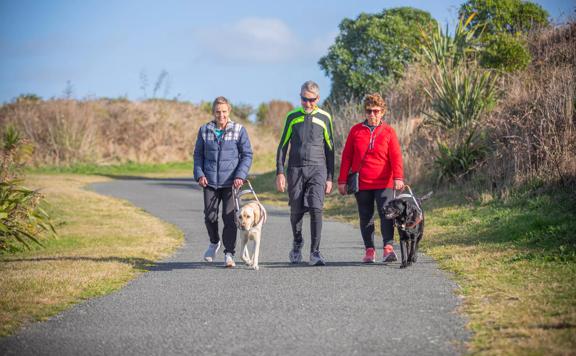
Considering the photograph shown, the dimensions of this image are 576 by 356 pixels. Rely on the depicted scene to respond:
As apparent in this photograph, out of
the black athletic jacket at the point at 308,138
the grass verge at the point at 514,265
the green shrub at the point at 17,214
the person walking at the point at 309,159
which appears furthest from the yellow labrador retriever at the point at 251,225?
the green shrub at the point at 17,214

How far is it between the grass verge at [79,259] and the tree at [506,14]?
15.4 meters

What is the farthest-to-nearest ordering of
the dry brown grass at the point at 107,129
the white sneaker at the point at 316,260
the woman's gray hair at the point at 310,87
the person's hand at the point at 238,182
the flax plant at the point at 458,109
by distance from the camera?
the dry brown grass at the point at 107,129, the flax plant at the point at 458,109, the person's hand at the point at 238,182, the white sneaker at the point at 316,260, the woman's gray hair at the point at 310,87

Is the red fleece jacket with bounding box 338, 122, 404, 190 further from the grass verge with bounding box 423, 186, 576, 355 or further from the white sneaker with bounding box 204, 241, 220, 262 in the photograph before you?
the white sneaker with bounding box 204, 241, 220, 262

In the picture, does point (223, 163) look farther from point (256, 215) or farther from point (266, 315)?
point (266, 315)

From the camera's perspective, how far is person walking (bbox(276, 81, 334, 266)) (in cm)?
983

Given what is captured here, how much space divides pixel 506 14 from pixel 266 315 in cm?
2418

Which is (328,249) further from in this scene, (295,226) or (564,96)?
(564,96)

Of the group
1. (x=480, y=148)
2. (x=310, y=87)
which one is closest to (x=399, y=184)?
(x=310, y=87)

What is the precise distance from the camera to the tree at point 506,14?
28406 mm

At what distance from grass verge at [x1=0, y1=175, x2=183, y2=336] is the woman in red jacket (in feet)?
9.96

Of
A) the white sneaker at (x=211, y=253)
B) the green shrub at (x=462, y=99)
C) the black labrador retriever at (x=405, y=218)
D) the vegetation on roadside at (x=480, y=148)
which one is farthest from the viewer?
the green shrub at (x=462, y=99)

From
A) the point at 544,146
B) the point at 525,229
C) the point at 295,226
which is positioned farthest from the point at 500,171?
the point at 295,226

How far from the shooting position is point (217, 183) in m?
10.1

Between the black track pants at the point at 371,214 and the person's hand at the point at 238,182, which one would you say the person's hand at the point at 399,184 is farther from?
the person's hand at the point at 238,182
